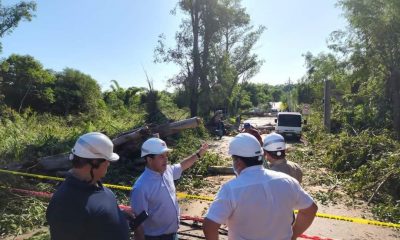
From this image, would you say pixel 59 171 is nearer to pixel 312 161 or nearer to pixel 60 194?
pixel 60 194

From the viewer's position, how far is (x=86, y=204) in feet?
7.88

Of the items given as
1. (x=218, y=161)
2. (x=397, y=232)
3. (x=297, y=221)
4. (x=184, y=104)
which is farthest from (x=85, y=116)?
(x=297, y=221)

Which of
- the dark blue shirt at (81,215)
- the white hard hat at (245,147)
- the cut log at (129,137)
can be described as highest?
the white hard hat at (245,147)

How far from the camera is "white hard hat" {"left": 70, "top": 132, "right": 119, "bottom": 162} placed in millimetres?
2627

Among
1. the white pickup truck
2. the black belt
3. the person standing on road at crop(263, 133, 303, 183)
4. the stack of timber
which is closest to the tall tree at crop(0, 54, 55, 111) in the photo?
the white pickup truck

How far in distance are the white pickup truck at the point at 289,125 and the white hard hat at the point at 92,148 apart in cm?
2405

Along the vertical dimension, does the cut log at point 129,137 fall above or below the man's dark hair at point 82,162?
below

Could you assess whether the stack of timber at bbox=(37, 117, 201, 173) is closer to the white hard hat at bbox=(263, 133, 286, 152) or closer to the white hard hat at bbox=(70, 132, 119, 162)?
the white hard hat at bbox=(263, 133, 286, 152)

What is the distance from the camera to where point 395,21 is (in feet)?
62.6

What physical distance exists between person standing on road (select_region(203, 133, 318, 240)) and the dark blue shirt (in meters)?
0.73

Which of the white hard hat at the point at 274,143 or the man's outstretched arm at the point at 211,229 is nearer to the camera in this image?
the man's outstretched arm at the point at 211,229

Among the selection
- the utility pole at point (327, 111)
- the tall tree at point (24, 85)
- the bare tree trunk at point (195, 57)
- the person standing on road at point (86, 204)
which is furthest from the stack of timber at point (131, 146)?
the bare tree trunk at point (195, 57)

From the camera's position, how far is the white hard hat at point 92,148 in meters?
2.63

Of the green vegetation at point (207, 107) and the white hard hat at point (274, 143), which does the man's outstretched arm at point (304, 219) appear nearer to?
the white hard hat at point (274, 143)
